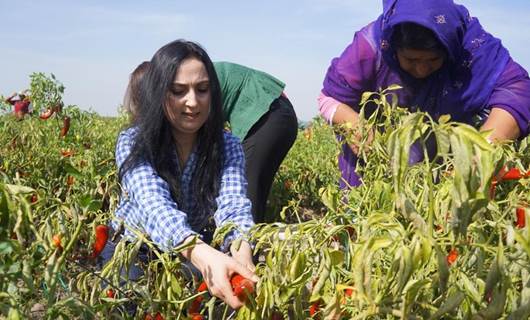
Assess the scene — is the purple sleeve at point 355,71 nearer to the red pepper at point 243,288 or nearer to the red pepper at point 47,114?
the red pepper at point 243,288

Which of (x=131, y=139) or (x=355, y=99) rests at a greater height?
(x=355, y=99)

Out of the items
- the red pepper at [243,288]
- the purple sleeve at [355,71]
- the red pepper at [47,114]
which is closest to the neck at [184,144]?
the purple sleeve at [355,71]

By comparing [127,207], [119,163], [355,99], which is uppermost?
[355,99]

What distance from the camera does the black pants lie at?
8.85 ft

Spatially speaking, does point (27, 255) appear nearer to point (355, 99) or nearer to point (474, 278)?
point (474, 278)

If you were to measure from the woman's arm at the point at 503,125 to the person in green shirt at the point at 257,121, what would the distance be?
973 millimetres

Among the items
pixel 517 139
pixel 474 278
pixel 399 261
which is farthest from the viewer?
pixel 517 139

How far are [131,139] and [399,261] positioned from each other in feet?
4.00

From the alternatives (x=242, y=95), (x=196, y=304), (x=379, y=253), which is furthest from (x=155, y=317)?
(x=242, y=95)

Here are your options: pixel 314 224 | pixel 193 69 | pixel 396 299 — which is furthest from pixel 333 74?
pixel 396 299

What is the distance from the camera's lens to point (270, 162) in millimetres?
2758

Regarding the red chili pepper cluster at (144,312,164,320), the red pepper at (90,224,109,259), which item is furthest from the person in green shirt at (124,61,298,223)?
the red chili pepper cluster at (144,312,164,320)

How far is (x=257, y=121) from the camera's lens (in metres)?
2.71

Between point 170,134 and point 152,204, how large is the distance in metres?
0.33
